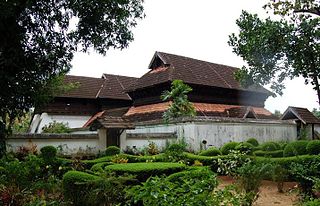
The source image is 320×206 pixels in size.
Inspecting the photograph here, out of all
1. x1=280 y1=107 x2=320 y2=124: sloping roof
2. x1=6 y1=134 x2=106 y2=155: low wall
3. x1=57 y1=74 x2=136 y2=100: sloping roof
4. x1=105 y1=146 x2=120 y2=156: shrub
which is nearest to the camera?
x1=6 y1=134 x2=106 y2=155: low wall

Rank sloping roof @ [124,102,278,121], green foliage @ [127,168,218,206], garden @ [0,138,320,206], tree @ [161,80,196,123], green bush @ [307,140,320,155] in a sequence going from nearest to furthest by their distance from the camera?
green foliage @ [127,168,218,206] → garden @ [0,138,320,206] → green bush @ [307,140,320,155] → tree @ [161,80,196,123] → sloping roof @ [124,102,278,121]

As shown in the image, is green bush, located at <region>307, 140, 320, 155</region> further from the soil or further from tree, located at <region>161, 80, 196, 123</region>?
tree, located at <region>161, 80, 196, 123</region>

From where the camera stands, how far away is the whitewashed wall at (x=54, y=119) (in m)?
26.7

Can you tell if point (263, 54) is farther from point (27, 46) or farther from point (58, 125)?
point (58, 125)

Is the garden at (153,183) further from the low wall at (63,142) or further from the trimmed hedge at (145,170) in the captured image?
the low wall at (63,142)

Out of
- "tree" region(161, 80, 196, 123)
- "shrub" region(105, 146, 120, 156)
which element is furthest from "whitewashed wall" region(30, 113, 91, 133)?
"shrub" region(105, 146, 120, 156)

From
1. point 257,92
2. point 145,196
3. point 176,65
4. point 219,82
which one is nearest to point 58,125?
point 176,65

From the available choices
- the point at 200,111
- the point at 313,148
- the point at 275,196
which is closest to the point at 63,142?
the point at 275,196

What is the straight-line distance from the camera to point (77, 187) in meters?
6.70

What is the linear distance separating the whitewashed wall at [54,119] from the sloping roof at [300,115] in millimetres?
16303

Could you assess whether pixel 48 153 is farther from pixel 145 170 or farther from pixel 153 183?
pixel 153 183

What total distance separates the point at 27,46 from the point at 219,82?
18978mm

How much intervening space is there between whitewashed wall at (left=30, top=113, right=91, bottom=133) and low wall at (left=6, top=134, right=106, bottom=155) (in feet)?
38.2

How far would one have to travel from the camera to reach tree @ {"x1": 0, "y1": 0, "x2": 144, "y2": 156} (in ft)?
22.3
